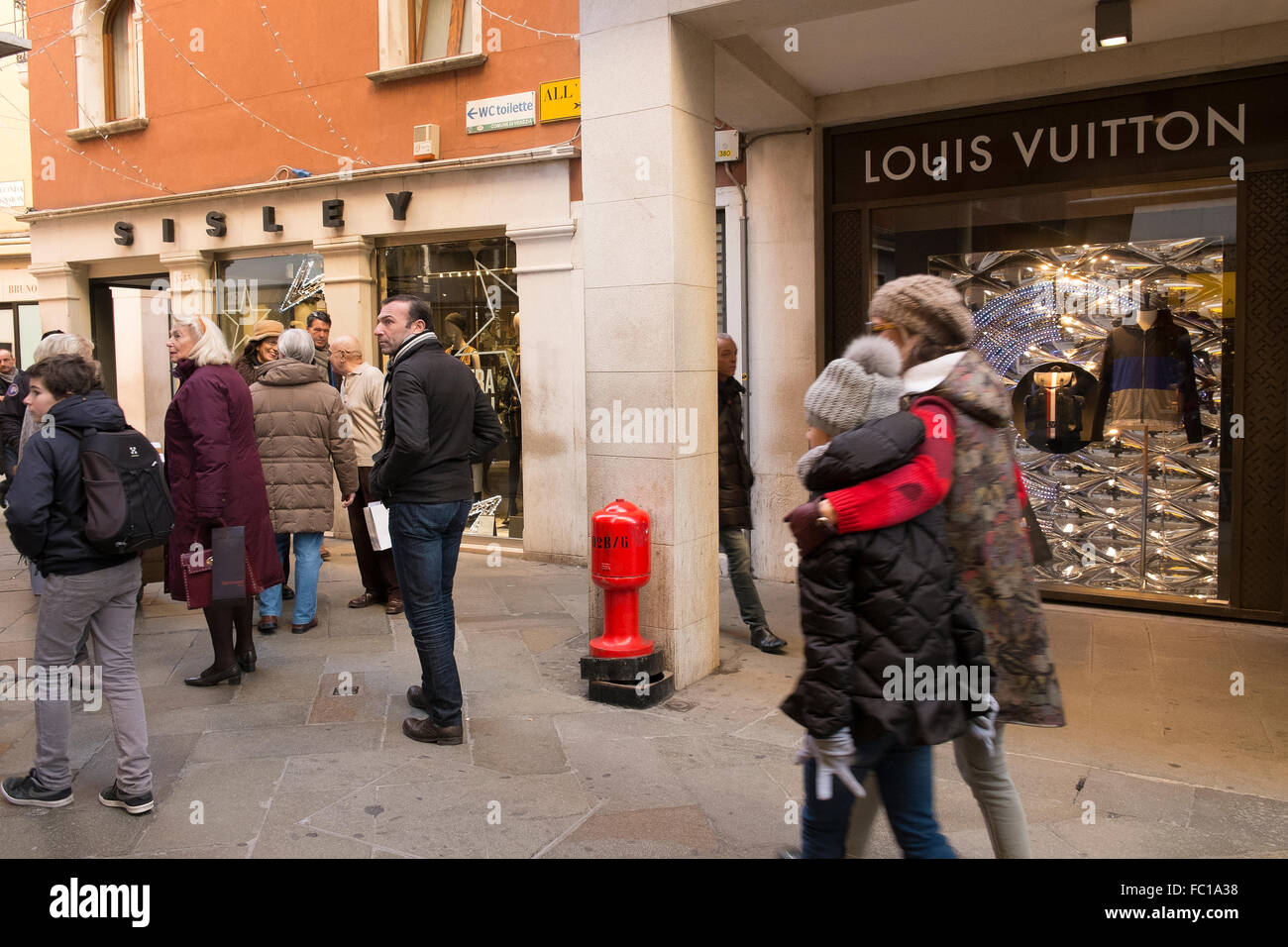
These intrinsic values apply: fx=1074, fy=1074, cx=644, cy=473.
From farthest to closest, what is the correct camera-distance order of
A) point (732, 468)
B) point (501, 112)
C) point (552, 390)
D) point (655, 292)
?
point (501, 112) → point (552, 390) → point (732, 468) → point (655, 292)

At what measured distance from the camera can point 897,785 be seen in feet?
9.05

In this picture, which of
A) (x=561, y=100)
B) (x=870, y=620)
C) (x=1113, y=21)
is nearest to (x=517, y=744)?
(x=870, y=620)

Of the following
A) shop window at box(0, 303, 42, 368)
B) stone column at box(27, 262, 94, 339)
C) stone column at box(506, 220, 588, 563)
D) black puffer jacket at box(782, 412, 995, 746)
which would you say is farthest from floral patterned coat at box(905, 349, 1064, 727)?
shop window at box(0, 303, 42, 368)

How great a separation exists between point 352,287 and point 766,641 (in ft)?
19.0

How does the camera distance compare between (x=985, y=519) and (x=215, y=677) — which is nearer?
(x=985, y=519)

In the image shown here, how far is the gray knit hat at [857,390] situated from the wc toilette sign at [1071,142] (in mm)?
4971

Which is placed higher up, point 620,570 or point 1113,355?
point 1113,355

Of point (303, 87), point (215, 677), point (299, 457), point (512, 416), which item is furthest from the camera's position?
point (303, 87)

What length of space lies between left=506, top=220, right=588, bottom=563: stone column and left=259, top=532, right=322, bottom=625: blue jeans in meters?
2.67

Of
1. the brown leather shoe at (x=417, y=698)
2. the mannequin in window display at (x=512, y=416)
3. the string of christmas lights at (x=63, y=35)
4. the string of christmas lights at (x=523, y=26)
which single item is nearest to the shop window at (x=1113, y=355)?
the string of christmas lights at (x=523, y=26)

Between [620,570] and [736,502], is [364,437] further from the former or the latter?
[620,570]

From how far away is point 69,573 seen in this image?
12.8ft

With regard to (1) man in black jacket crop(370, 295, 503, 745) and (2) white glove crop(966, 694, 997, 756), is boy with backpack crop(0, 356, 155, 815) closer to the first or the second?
(1) man in black jacket crop(370, 295, 503, 745)
